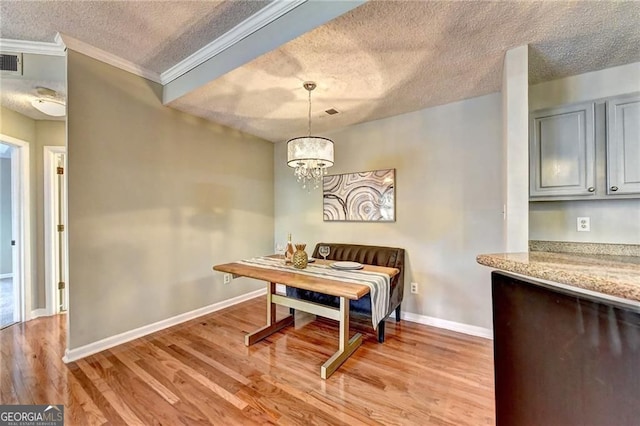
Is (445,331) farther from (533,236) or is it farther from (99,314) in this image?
(99,314)

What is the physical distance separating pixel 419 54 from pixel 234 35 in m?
1.42

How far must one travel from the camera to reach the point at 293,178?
409 centimetres

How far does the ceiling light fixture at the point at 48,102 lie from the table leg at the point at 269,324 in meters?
2.81

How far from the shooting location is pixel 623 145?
1.83 m

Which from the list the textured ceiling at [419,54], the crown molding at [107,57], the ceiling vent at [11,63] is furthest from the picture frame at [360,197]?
the ceiling vent at [11,63]

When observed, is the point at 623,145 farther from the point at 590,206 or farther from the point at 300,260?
the point at 300,260

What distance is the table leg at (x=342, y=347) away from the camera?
1.98m

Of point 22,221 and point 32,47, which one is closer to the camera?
point 32,47

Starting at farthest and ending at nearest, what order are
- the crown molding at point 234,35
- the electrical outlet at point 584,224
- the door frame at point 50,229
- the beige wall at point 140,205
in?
the door frame at point 50,229 < the beige wall at point 140,205 < the electrical outlet at point 584,224 < the crown molding at point 234,35

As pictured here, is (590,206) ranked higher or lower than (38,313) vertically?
higher

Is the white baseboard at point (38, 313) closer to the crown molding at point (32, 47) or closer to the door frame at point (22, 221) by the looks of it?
the door frame at point (22, 221)

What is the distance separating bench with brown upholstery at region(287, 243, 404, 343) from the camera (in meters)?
2.58

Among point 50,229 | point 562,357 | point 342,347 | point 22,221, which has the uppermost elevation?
point 22,221

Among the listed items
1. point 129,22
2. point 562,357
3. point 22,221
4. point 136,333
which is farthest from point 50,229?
point 562,357
